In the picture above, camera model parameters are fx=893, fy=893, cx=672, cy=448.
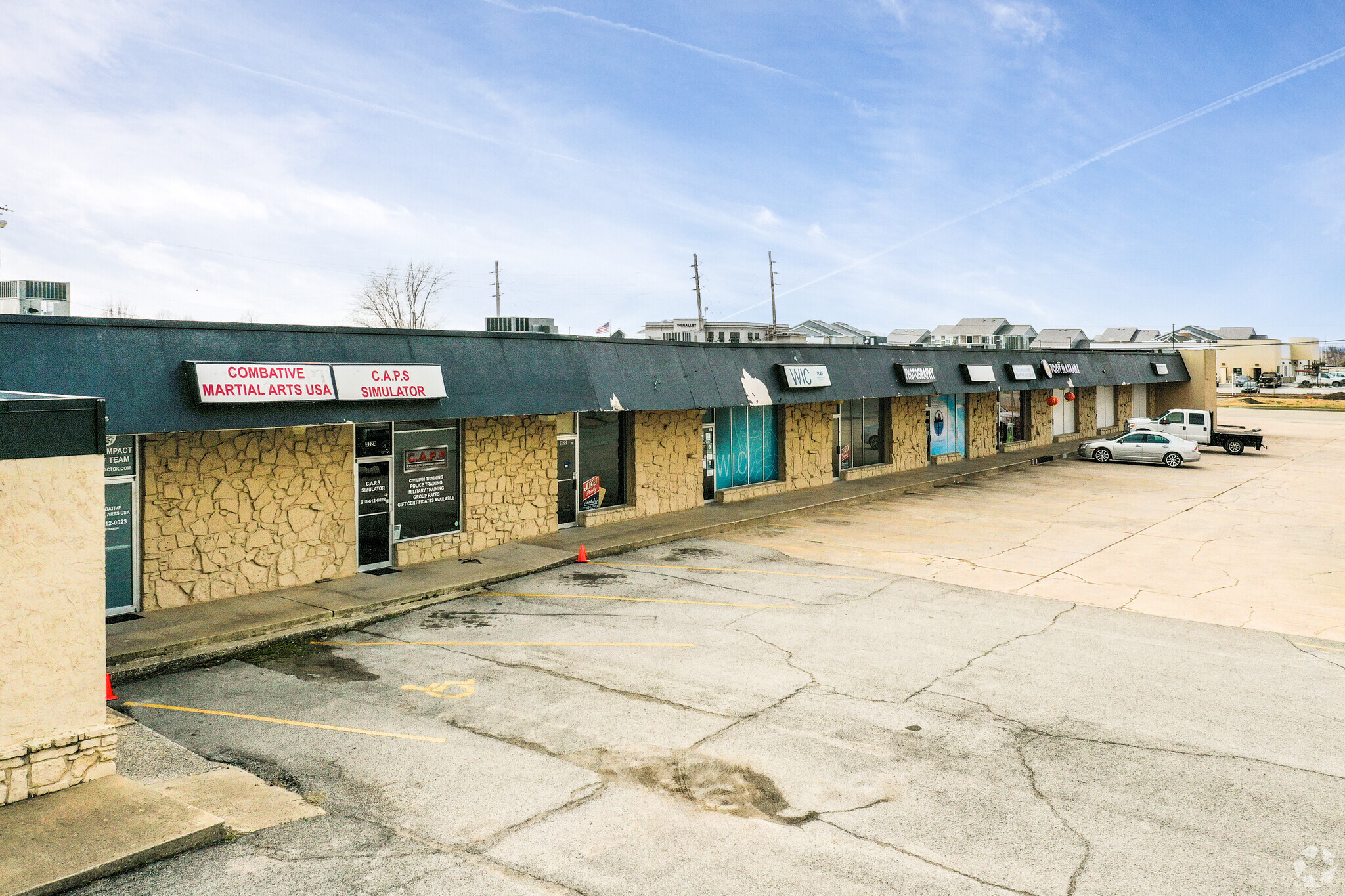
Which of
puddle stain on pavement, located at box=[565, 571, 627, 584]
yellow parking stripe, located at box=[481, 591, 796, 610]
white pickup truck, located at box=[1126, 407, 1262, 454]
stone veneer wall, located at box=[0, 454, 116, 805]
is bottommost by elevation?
yellow parking stripe, located at box=[481, 591, 796, 610]

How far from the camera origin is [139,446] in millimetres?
13047

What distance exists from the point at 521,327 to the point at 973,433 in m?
23.7

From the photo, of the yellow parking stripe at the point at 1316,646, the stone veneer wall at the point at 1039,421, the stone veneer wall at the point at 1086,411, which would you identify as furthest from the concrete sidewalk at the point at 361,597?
the stone veneer wall at the point at 1086,411

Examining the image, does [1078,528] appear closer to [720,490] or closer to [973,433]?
[720,490]

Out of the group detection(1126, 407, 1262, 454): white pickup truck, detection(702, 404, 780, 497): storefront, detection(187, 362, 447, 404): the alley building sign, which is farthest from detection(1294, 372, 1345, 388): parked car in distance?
detection(187, 362, 447, 404): the alley building sign

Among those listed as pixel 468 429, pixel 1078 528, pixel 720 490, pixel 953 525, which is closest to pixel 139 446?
pixel 468 429

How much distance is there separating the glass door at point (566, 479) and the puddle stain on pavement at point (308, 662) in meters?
8.19

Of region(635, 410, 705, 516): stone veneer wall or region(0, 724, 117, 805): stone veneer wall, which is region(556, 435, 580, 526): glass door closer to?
region(635, 410, 705, 516): stone veneer wall

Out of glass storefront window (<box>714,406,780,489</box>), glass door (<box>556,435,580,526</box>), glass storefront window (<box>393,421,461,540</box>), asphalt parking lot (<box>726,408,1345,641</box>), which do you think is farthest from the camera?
glass storefront window (<box>714,406,780,489</box>)

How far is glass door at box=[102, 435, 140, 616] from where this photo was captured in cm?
1276

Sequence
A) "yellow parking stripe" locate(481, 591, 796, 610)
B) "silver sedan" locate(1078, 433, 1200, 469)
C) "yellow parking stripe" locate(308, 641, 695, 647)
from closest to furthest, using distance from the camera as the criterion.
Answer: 1. "yellow parking stripe" locate(308, 641, 695, 647)
2. "yellow parking stripe" locate(481, 591, 796, 610)
3. "silver sedan" locate(1078, 433, 1200, 469)

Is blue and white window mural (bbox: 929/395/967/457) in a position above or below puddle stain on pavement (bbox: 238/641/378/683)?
above

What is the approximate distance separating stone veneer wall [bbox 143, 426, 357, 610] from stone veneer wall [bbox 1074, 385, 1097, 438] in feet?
132

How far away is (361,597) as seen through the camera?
564 inches
